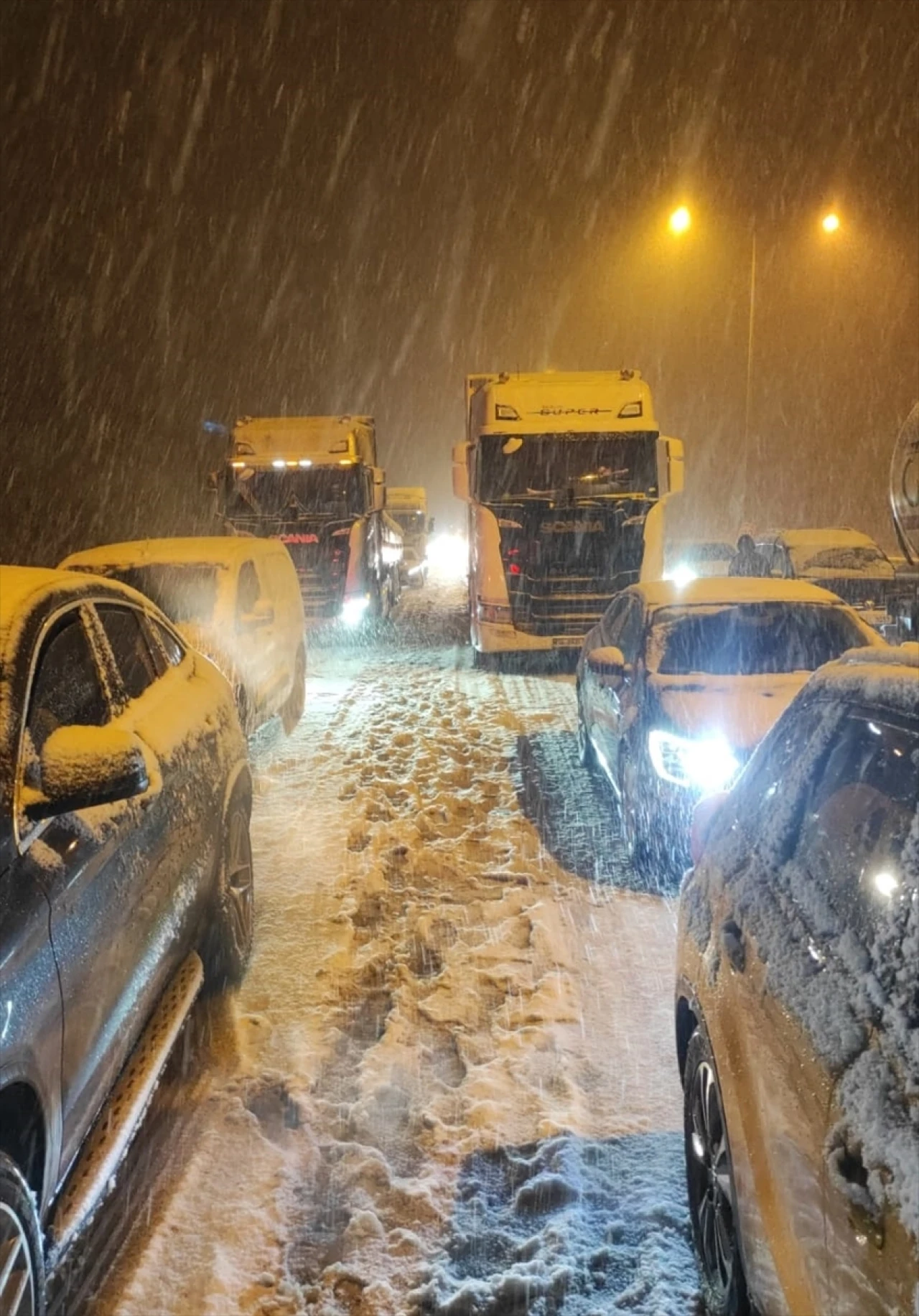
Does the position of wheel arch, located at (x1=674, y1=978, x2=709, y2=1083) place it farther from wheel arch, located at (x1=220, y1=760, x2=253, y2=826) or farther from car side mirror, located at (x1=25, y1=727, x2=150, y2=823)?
wheel arch, located at (x1=220, y1=760, x2=253, y2=826)

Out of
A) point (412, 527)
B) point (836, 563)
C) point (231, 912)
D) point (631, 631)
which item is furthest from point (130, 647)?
point (412, 527)

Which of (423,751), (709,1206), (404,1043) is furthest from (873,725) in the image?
(423,751)

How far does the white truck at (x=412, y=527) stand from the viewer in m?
27.0

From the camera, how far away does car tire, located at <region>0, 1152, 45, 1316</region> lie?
6.52 feet

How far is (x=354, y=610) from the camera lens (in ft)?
51.5

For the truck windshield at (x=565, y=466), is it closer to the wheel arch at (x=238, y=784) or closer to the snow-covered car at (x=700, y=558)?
the wheel arch at (x=238, y=784)

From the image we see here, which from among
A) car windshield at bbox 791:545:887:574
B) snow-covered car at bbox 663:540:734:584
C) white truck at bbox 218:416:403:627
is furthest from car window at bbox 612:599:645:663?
snow-covered car at bbox 663:540:734:584

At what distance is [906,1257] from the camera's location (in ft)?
4.51

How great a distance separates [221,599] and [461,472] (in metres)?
6.30

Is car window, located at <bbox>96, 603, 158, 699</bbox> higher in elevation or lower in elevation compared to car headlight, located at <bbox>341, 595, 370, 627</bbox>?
higher

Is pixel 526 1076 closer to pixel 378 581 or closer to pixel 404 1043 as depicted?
pixel 404 1043


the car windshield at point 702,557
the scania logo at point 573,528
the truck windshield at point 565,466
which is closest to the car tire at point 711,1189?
the scania logo at point 573,528

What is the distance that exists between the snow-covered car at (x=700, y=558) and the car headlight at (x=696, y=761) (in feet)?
54.3

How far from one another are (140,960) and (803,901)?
205cm
